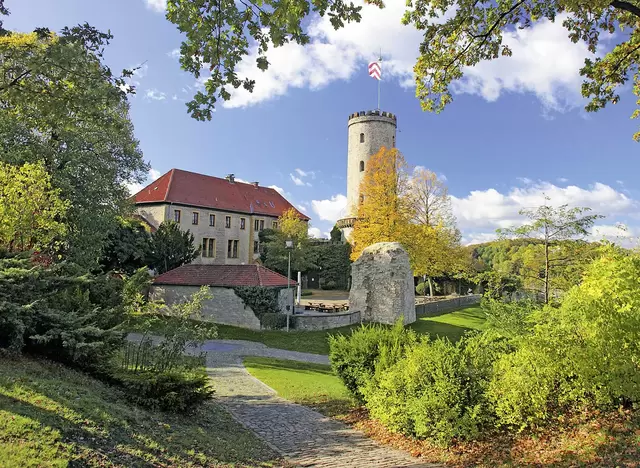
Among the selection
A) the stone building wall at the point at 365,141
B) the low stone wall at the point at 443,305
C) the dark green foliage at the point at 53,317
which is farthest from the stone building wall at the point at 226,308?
the stone building wall at the point at 365,141

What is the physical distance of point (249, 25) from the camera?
4.85 m

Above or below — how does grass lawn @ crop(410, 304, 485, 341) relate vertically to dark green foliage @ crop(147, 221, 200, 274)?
below

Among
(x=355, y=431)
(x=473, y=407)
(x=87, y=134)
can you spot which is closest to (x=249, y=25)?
(x=473, y=407)

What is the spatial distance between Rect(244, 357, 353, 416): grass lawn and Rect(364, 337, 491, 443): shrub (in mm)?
2281

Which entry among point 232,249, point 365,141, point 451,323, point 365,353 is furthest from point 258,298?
point 365,141

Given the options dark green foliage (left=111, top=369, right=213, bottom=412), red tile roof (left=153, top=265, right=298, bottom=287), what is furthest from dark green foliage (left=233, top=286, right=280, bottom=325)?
dark green foliage (left=111, top=369, right=213, bottom=412)

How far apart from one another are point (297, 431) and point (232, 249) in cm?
4091

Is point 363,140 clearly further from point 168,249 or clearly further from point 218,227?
point 168,249

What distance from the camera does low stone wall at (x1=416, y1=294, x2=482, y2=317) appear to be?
2973 cm

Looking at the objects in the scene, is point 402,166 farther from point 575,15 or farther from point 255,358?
point 575,15

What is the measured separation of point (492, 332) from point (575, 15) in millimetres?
5825

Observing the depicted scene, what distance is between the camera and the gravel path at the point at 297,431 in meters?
6.74

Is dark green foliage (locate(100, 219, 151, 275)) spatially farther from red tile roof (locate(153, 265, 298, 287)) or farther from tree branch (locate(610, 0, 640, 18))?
tree branch (locate(610, 0, 640, 18))

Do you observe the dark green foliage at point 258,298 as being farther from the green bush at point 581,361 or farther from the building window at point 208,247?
the building window at point 208,247
